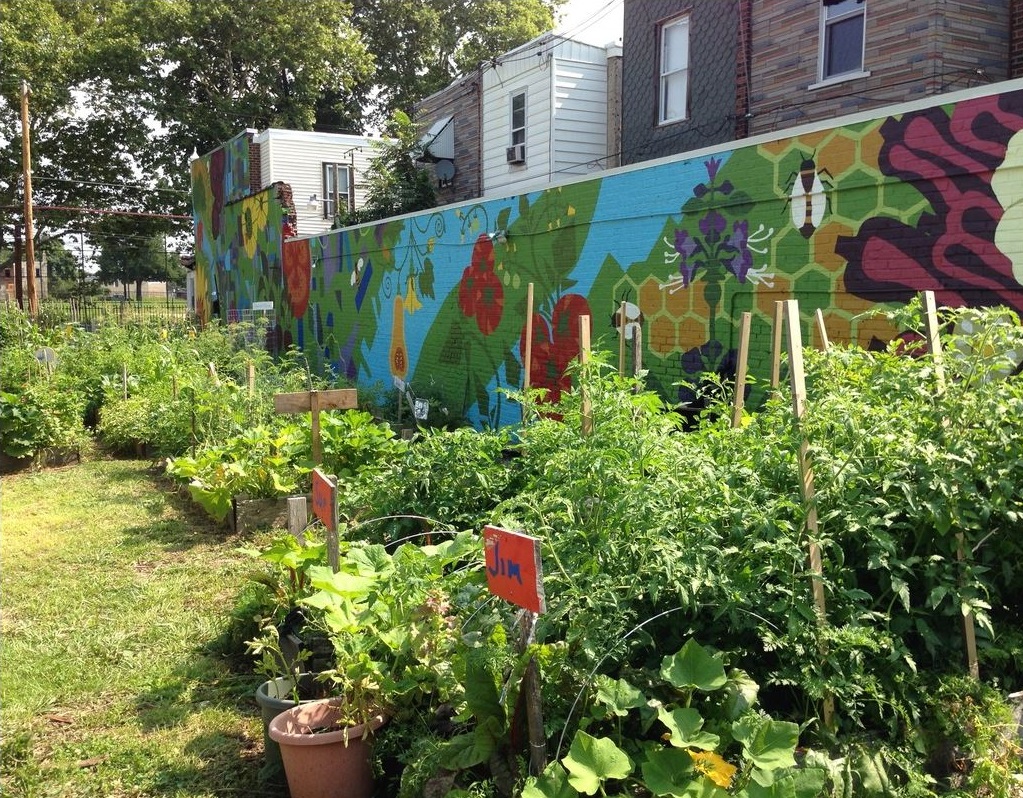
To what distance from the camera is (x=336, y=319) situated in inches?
640

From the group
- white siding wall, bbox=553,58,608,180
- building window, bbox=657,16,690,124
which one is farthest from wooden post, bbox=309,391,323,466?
white siding wall, bbox=553,58,608,180

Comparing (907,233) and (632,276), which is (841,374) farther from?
(632,276)

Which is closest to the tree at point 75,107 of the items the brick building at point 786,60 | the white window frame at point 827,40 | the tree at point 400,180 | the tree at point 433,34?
the tree at point 433,34

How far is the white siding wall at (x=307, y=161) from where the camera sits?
2120 cm

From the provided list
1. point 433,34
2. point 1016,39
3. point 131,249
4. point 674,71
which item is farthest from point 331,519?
point 131,249

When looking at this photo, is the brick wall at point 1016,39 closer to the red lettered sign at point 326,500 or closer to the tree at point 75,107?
the red lettered sign at point 326,500

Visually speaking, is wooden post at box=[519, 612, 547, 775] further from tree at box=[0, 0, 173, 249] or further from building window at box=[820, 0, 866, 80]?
tree at box=[0, 0, 173, 249]

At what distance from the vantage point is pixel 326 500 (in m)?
4.09

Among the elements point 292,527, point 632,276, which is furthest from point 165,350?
point 292,527

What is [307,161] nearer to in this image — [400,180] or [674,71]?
[400,180]

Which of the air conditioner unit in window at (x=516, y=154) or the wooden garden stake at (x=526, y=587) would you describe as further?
the air conditioner unit in window at (x=516, y=154)

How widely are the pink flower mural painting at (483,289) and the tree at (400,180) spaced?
7.49 m

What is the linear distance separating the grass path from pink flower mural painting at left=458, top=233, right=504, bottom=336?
4666 millimetres

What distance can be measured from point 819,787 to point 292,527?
309 cm
